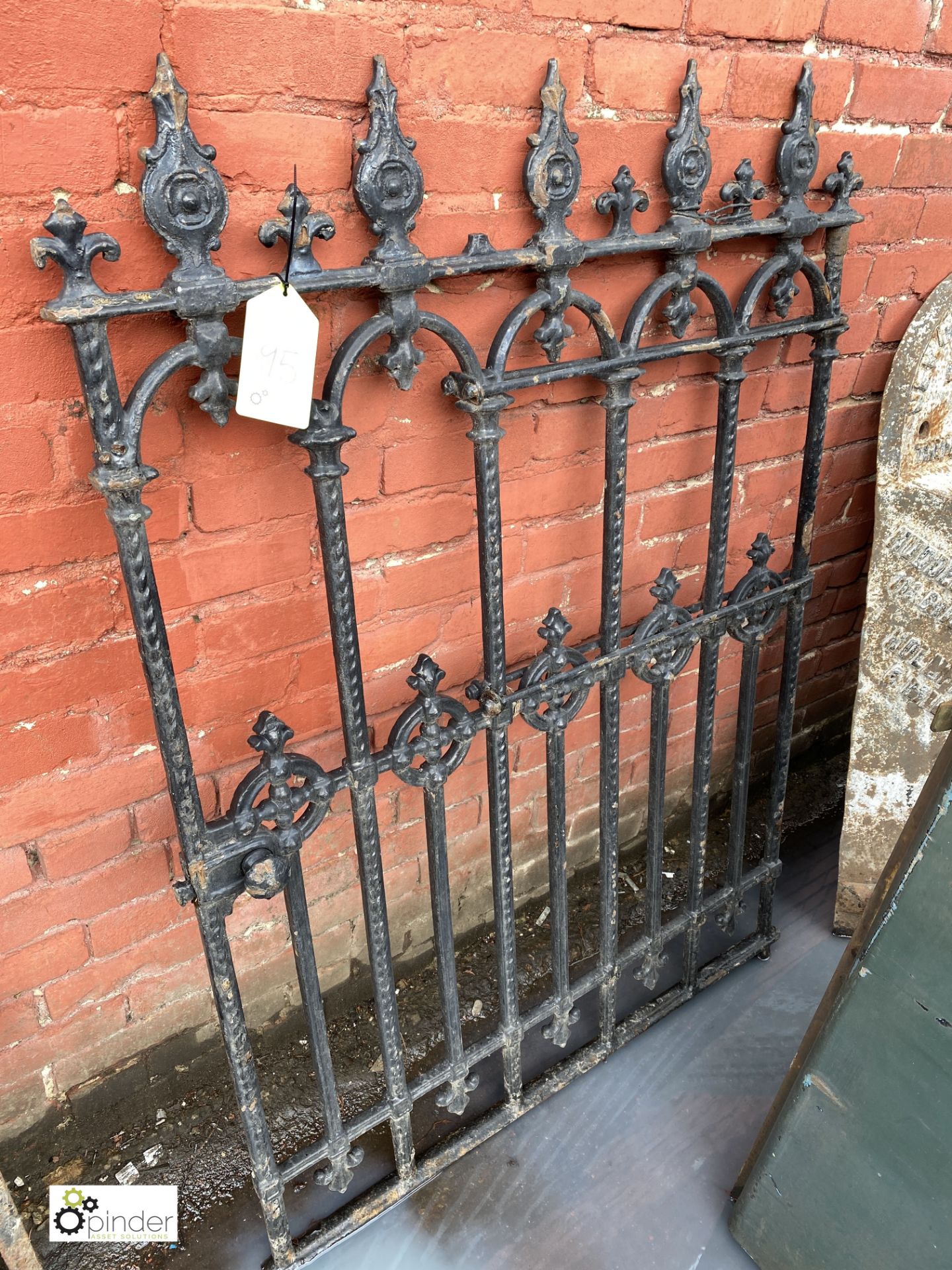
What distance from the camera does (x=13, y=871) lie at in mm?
1319

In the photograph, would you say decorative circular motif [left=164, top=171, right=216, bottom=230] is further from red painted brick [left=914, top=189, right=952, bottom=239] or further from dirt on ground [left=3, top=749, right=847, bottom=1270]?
red painted brick [left=914, top=189, right=952, bottom=239]

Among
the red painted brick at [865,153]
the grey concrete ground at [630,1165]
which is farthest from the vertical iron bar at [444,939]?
the red painted brick at [865,153]

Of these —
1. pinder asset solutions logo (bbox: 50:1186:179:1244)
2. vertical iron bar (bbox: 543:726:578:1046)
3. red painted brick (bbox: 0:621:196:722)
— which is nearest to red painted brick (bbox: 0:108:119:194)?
red painted brick (bbox: 0:621:196:722)

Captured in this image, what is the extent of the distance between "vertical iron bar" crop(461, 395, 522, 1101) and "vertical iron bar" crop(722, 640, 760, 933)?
60 cm

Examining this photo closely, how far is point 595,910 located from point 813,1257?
88 centimetres

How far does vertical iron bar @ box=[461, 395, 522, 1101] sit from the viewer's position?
4.11 feet

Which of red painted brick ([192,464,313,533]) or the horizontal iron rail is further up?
the horizontal iron rail

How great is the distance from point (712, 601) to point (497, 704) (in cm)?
53

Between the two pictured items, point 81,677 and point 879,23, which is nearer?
point 81,677

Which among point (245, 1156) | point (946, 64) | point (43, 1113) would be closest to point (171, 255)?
point (43, 1113)

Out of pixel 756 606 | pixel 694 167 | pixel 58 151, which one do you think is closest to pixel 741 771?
pixel 756 606

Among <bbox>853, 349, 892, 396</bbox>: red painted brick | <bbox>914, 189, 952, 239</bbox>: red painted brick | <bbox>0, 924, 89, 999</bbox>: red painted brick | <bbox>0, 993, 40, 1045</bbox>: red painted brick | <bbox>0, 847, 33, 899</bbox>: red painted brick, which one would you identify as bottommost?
<bbox>0, 993, 40, 1045</bbox>: red painted brick

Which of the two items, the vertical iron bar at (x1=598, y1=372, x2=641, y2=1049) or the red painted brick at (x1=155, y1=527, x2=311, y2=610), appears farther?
the vertical iron bar at (x1=598, y1=372, x2=641, y2=1049)

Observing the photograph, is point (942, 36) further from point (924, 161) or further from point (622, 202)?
point (622, 202)
